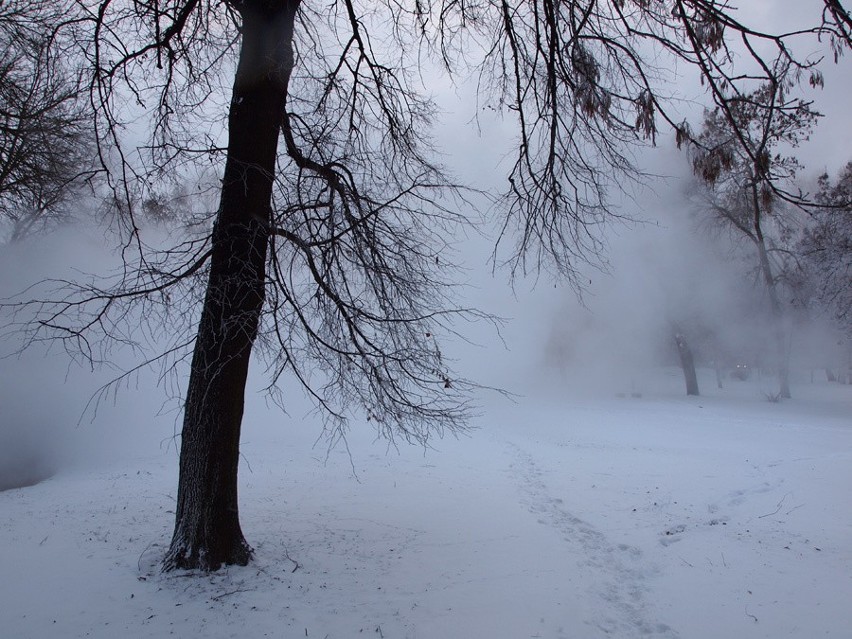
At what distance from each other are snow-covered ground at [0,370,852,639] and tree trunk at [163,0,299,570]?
40cm

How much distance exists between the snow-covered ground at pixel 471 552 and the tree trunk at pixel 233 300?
1.32 ft

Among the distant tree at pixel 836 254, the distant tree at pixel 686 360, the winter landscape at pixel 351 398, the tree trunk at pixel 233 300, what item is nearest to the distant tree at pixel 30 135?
the winter landscape at pixel 351 398

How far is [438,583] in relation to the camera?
4434 millimetres

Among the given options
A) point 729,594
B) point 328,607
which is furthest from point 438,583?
point 729,594

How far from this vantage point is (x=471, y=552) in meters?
5.20

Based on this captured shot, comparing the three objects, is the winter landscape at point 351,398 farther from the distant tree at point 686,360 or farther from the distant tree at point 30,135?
the distant tree at point 686,360

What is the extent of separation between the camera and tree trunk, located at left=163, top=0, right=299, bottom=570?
4.17 m

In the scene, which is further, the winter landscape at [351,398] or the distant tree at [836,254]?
the distant tree at [836,254]

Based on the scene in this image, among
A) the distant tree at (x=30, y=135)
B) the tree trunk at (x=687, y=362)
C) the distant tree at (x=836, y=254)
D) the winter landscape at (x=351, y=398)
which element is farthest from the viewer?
the tree trunk at (x=687, y=362)

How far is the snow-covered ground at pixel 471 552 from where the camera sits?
369 centimetres

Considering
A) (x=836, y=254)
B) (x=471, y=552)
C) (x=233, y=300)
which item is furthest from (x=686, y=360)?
(x=233, y=300)

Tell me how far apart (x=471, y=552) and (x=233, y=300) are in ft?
11.3

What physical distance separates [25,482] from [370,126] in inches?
543

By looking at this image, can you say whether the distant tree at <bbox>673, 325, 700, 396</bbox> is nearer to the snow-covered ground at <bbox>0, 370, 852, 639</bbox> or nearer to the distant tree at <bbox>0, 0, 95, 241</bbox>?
the snow-covered ground at <bbox>0, 370, 852, 639</bbox>
